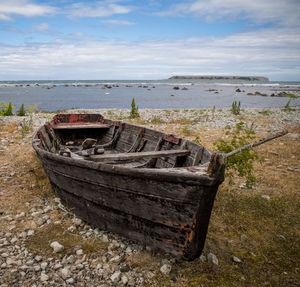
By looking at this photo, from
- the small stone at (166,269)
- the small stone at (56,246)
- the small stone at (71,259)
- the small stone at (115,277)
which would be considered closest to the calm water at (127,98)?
the small stone at (56,246)

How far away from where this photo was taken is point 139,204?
405cm

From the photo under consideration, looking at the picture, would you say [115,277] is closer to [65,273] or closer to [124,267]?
[124,267]

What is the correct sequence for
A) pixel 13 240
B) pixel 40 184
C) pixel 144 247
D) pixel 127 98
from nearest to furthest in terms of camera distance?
pixel 144 247, pixel 13 240, pixel 40 184, pixel 127 98

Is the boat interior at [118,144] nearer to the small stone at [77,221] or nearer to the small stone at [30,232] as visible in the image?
the small stone at [77,221]

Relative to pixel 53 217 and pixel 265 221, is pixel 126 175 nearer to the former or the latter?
pixel 53 217

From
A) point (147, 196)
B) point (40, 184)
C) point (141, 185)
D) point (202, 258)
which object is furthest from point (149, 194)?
point (40, 184)

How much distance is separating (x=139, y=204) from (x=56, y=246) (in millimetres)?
1726

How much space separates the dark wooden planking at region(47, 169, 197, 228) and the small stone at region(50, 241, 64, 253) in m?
0.93

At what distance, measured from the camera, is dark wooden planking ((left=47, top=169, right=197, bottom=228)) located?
12.2ft

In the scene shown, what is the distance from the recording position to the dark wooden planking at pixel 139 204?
12.2 feet

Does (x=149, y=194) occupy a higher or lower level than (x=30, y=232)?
higher

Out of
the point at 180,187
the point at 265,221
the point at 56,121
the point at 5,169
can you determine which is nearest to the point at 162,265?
the point at 180,187

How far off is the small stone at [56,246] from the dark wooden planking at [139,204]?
36.5 inches

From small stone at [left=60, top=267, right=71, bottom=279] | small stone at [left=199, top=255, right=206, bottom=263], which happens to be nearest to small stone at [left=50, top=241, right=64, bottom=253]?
small stone at [left=60, top=267, right=71, bottom=279]
